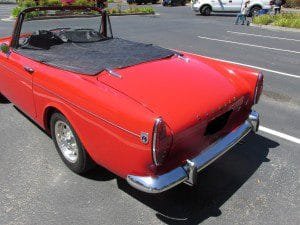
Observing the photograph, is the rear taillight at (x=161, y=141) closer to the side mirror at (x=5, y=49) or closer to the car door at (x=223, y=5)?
the side mirror at (x=5, y=49)

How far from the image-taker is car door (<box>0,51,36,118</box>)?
163 inches

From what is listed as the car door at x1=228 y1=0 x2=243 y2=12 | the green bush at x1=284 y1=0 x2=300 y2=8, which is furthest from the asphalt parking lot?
the green bush at x1=284 y1=0 x2=300 y2=8

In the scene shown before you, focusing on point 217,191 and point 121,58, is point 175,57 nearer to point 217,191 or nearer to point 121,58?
point 121,58

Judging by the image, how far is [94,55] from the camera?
164 inches

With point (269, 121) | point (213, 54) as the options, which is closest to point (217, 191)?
point (269, 121)

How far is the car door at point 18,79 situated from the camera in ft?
13.5

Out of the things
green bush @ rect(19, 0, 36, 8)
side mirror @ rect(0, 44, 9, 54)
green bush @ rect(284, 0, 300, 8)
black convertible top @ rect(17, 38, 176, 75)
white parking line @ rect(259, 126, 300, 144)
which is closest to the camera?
black convertible top @ rect(17, 38, 176, 75)

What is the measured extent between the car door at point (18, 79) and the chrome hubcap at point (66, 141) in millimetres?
490

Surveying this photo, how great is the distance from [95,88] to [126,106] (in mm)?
436

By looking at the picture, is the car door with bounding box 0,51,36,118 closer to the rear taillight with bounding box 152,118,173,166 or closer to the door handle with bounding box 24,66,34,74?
the door handle with bounding box 24,66,34,74

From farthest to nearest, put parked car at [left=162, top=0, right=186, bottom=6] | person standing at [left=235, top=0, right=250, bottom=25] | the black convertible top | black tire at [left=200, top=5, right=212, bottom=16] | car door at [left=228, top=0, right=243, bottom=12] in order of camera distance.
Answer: parked car at [left=162, top=0, right=186, bottom=6]
black tire at [left=200, top=5, right=212, bottom=16]
car door at [left=228, top=0, right=243, bottom=12]
person standing at [left=235, top=0, right=250, bottom=25]
the black convertible top

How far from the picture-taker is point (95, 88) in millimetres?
3254

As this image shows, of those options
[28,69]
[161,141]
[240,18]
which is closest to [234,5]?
[240,18]

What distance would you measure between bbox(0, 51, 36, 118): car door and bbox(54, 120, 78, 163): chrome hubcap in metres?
0.49
